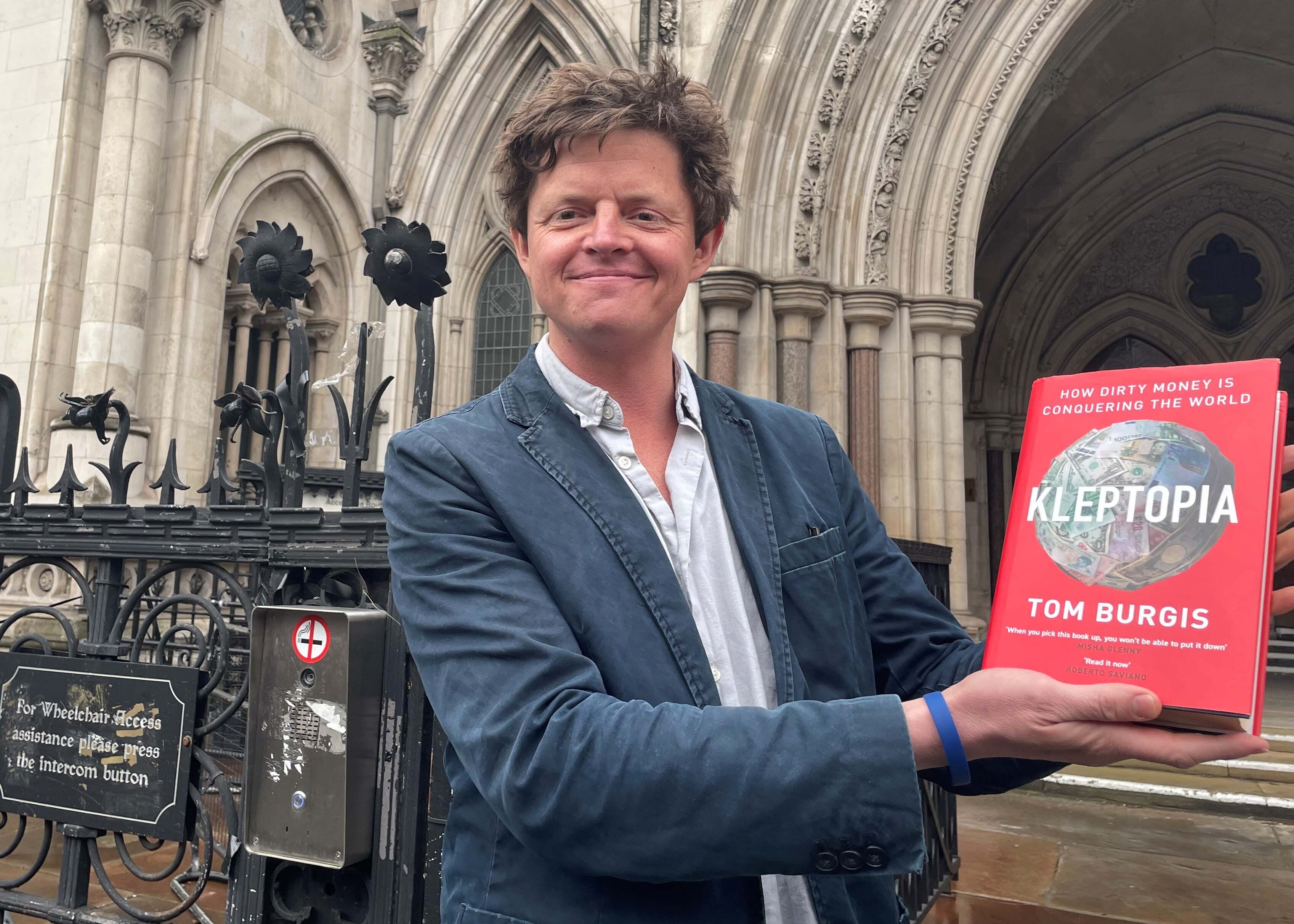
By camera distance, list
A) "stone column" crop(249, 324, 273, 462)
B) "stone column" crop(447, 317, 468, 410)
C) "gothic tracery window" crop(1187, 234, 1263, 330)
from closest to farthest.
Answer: "stone column" crop(249, 324, 273, 462), "stone column" crop(447, 317, 468, 410), "gothic tracery window" crop(1187, 234, 1263, 330)

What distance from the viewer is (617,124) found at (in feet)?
3.96

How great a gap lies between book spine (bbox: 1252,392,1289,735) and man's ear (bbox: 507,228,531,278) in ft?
2.90

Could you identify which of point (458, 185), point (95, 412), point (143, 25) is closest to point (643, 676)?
point (95, 412)

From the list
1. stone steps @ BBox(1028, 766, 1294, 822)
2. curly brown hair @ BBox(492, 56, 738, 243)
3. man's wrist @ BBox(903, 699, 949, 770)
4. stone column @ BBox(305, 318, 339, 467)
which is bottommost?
stone steps @ BBox(1028, 766, 1294, 822)

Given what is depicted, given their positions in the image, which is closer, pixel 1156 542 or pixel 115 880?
pixel 1156 542

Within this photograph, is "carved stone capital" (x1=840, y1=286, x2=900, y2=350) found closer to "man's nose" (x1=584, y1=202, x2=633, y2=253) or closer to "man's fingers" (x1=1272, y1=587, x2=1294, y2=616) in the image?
"man's nose" (x1=584, y1=202, x2=633, y2=253)

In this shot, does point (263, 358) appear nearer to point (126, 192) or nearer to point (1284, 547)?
point (126, 192)

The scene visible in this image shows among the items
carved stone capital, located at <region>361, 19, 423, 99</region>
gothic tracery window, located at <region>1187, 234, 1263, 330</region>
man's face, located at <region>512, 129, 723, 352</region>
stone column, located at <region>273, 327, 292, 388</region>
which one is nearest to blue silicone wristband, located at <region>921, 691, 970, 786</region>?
man's face, located at <region>512, 129, 723, 352</region>

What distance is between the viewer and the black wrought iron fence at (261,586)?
2.14m

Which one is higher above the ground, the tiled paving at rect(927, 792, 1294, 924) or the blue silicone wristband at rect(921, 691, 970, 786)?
the blue silicone wristband at rect(921, 691, 970, 786)

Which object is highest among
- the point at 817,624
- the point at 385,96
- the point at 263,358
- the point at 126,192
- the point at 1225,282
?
the point at 385,96

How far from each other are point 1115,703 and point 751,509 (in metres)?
0.53

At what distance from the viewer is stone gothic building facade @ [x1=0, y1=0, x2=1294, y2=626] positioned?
26.8ft

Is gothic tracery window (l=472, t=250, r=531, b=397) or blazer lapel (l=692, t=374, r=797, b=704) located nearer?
blazer lapel (l=692, t=374, r=797, b=704)
